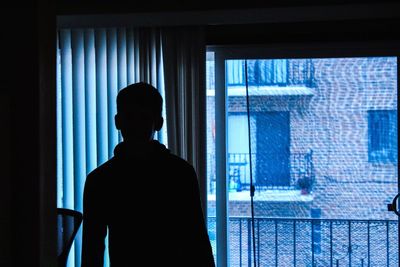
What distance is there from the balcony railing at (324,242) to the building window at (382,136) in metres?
0.40

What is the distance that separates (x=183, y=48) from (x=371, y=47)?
1.16 metres

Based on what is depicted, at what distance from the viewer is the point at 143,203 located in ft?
3.82

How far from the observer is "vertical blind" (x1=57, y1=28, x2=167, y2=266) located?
115 inches

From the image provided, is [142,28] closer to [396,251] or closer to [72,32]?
[72,32]

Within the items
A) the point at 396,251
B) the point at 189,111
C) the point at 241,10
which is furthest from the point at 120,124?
the point at 396,251

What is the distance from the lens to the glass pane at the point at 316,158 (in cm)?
293

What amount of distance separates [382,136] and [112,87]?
1.70 metres

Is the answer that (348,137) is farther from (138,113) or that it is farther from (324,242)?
(138,113)

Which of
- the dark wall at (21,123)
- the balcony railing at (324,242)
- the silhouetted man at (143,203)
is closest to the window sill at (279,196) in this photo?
the balcony railing at (324,242)

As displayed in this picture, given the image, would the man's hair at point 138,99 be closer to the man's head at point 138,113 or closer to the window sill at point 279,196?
the man's head at point 138,113

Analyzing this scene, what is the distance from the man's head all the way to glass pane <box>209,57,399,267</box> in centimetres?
184

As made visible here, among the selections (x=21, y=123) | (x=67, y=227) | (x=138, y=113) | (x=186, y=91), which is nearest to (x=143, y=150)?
(x=138, y=113)

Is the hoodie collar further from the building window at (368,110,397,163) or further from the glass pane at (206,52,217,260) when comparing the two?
the building window at (368,110,397,163)

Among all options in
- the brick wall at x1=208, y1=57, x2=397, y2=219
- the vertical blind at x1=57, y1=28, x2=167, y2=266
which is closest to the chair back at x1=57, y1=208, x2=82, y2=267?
the vertical blind at x1=57, y1=28, x2=167, y2=266
